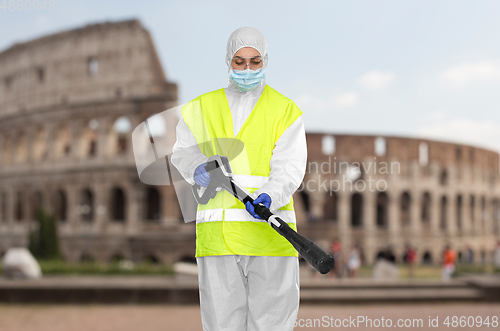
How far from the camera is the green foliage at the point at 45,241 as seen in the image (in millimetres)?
15680

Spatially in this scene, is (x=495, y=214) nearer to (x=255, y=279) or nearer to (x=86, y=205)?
(x=86, y=205)

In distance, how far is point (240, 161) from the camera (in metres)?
2.28

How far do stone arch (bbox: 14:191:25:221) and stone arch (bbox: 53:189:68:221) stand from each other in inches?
76.1

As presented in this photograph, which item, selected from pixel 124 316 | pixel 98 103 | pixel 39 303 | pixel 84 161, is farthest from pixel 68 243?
pixel 124 316

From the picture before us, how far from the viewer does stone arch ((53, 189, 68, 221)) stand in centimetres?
2323

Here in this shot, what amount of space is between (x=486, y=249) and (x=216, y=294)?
3449 centimetres

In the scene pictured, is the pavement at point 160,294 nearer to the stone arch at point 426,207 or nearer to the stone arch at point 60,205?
the stone arch at point 60,205

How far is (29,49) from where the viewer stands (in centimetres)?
2553

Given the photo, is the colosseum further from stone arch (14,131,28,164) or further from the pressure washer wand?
the pressure washer wand

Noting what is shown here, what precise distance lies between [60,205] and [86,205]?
186 centimetres

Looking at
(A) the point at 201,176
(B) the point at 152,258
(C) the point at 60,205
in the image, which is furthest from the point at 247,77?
(C) the point at 60,205

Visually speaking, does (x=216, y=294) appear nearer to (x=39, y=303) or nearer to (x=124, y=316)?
(x=124, y=316)

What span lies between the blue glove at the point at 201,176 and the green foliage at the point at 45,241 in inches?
603

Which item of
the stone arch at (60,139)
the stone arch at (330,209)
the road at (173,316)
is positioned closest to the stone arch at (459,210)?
the stone arch at (330,209)
